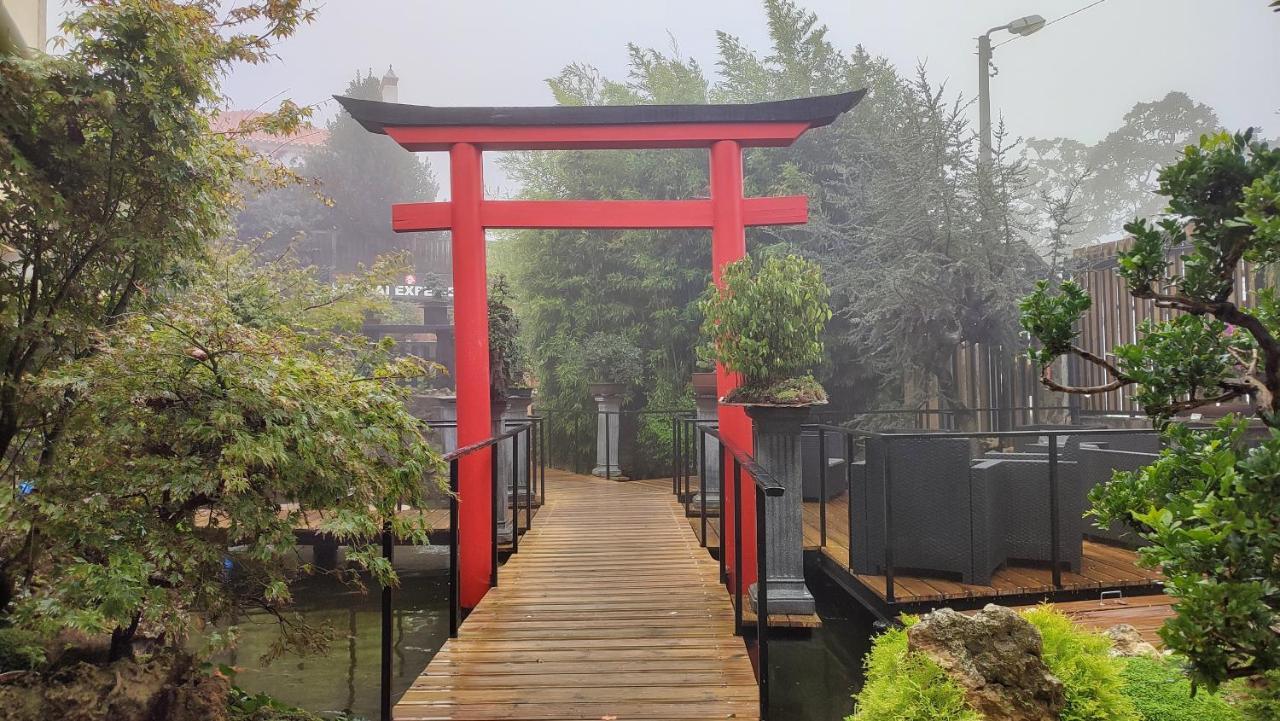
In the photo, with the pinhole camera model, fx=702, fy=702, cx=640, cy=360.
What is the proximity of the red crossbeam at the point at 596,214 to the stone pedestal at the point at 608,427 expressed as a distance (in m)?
4.98

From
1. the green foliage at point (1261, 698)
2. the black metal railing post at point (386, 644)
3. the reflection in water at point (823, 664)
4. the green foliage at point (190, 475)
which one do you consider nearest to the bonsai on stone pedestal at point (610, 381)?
the reflection in water at point (823, 664)

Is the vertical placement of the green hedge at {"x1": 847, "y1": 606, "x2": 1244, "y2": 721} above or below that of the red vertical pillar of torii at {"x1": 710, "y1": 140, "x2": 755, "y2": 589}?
below

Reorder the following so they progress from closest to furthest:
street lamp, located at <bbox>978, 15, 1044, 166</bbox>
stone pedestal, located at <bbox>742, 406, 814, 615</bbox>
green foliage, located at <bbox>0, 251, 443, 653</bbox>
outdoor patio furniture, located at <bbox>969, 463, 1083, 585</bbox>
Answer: green foliage, located at <bbox>0, 251, 443, 653</bbox>
stone pedestal, located at <bbox>742, 406, 814, 615</bbox>
outdoor patio furniture, located at <bbox>969, 463, 1083, 585</bbox>
street lamp, located at <bbox>978, 15, 1044, 166</bbox>

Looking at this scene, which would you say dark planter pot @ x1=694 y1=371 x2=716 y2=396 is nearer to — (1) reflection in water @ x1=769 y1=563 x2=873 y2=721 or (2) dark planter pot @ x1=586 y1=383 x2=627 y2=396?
(1) reflection in water @ x1=769 y1=563 x2=873 y2=721

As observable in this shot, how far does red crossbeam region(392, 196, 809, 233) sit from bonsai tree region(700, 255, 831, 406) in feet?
3.86

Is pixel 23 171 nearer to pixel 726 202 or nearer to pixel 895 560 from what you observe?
pixel 726 202

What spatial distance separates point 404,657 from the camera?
4.59m

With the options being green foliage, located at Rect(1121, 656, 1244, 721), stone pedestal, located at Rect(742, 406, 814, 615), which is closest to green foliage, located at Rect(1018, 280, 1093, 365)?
green foliage, located at Rect(1121, 656, 1244, 721)

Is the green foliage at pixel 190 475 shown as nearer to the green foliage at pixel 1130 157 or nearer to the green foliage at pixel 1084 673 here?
the green foliage at pixel 1084 673

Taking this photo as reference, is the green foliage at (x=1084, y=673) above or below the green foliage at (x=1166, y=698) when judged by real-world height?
above

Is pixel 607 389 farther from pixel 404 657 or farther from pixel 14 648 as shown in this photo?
pixel 14 648

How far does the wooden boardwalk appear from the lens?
2.43m

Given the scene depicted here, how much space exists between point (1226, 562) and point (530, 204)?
14.9 feet

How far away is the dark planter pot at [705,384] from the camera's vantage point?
7.07m
